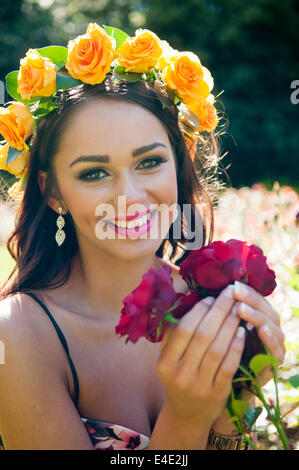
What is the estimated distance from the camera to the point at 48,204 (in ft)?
7.33

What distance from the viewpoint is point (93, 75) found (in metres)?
1.97

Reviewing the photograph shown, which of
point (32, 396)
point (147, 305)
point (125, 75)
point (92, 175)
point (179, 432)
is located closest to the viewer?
point (147, 305)

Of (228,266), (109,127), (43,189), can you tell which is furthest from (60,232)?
(228,266)

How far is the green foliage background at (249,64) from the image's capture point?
14.9 meters

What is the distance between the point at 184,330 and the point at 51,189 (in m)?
1.17

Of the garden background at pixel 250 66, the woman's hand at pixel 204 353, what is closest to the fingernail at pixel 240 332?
the woman's hand at pixel 204 353

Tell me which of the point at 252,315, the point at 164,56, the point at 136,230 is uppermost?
the point at 164,56

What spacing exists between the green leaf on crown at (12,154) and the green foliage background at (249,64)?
1272 centimetres

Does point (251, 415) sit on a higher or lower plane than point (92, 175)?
lower

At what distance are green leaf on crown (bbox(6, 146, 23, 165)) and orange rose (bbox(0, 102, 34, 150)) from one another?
A: 0.06 meters

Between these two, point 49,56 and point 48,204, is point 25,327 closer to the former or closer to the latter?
point 48,204

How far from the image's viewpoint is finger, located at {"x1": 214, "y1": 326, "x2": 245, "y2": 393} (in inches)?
46.3

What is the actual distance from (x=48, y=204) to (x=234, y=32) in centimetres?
1444

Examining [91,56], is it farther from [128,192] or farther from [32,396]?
[32,396]
